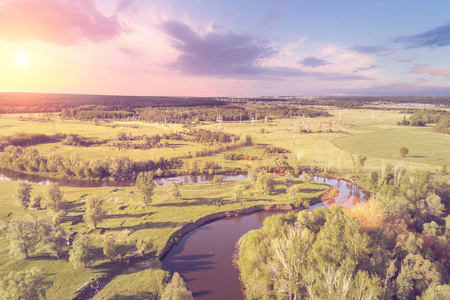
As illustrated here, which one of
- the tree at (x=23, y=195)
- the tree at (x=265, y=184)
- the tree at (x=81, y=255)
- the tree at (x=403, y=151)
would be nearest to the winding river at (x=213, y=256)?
the tree at (x=265, y=184)

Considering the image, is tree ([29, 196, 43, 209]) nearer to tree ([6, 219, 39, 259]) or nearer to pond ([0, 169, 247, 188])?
tree ([6, 219, 39, 259])

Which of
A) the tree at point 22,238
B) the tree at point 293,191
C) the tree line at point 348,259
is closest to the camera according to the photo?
the tree line at point 348,259

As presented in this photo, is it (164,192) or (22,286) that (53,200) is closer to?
(164,192)

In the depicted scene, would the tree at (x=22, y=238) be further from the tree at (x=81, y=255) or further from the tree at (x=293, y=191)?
the tree at (x=293, y=191)

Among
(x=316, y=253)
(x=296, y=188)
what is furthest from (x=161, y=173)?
(x=316, y=253)

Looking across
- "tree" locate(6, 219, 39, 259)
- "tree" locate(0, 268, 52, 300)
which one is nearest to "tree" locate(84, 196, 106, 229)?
"tree" locate(6, 219, 39, 259)

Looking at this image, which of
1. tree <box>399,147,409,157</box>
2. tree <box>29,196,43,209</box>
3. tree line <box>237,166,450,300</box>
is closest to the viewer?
tree line <box>237,166,450,300</box>
